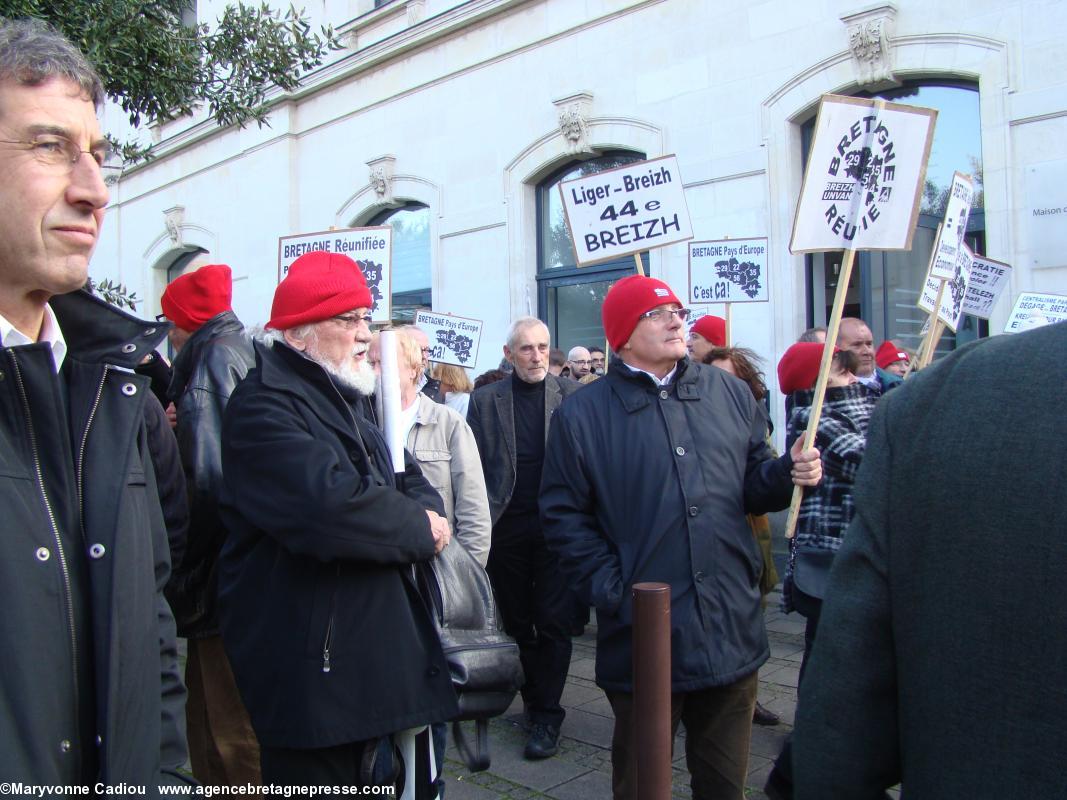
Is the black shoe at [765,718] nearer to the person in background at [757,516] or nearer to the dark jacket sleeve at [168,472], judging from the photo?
the person in background at [757,516]

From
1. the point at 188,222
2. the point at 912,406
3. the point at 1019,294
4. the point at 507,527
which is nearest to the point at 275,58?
the point at 507,527

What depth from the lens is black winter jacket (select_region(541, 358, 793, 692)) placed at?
3096 mm

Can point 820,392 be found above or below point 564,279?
below

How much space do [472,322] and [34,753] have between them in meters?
7.67

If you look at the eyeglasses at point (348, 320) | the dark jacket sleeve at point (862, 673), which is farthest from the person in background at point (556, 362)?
Result: the dark jacket sleeve at point (862, 673)

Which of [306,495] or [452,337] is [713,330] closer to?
[452,337]

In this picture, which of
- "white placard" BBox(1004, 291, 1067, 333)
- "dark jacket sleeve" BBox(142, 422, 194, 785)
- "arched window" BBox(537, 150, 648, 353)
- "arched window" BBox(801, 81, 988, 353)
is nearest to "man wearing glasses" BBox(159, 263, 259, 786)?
"dark jacket sleeve" BBox(142, 422, 194, 785)

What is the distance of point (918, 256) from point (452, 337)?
4.80 metres

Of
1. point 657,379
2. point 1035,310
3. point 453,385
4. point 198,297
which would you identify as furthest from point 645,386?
point 1035,310

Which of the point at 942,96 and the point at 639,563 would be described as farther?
the point at 942,96

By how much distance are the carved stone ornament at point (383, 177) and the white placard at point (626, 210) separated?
812 cm

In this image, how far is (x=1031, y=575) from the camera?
114 cm

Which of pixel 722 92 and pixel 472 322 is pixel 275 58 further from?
pixel 722 92

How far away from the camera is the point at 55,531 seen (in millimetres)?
1615
